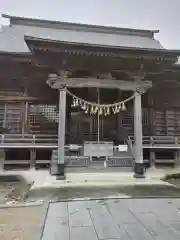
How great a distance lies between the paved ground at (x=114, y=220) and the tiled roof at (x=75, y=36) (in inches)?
381

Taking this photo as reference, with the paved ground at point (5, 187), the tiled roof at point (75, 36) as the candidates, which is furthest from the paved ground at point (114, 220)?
the tiled roof at point (75, 36)

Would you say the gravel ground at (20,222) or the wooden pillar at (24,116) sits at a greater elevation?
the wooden pillar at (24,116)

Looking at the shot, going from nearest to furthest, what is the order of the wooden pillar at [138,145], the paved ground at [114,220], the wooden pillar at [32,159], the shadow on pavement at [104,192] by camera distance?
the paved ground at [114,220] → the shadow on pavement at [104,192] → the wooden pillar at [138,145] → the wooden pillar at [32,159]

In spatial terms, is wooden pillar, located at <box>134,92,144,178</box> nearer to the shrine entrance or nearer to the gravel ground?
the shrine entrance

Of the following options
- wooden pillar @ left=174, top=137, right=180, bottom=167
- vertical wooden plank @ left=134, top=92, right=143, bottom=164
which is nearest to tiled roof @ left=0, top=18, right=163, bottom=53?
vertical wooden plank @ left=134, top=92, right=143, bottom=164

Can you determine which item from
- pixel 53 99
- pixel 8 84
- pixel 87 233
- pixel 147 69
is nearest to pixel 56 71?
pixel 53 99

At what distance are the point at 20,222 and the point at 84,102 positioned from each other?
5185 mm

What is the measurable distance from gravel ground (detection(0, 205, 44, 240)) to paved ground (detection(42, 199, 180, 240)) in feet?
0.70

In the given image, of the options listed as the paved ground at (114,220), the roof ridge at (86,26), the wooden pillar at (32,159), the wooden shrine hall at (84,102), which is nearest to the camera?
the paved ground at (114,220)

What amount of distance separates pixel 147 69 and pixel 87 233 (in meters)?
6.82

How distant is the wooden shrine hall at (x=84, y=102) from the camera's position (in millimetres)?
7688

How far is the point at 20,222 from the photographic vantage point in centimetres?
377

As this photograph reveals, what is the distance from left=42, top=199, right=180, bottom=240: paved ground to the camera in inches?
129

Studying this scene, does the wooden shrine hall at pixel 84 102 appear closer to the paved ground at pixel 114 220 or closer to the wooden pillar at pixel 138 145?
the wooden pillar at pixel 138 145
